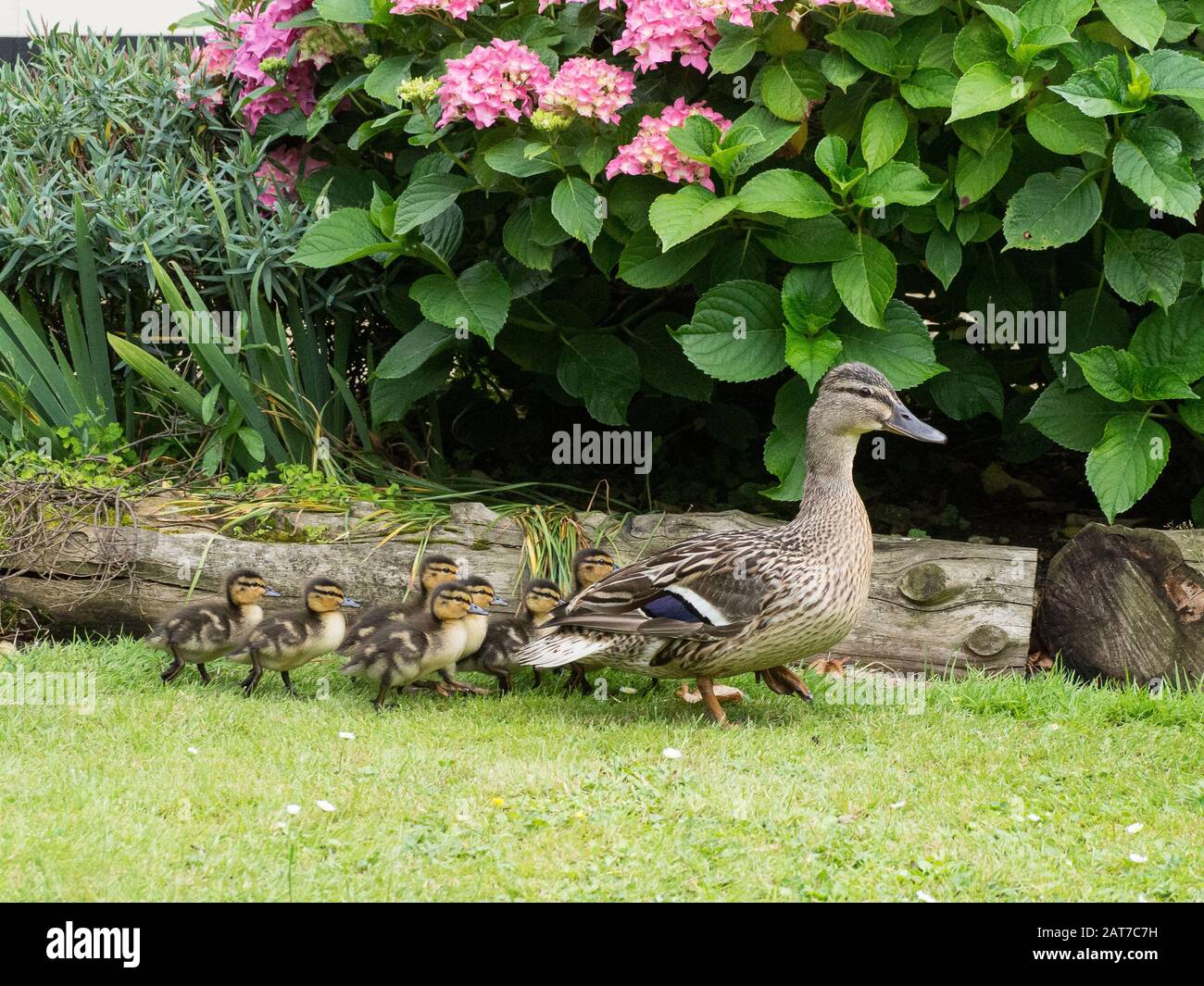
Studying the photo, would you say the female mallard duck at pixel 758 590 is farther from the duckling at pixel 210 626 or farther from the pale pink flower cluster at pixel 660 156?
the duckling at pixel 210 626

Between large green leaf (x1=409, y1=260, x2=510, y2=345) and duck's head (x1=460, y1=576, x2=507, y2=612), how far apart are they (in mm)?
1158

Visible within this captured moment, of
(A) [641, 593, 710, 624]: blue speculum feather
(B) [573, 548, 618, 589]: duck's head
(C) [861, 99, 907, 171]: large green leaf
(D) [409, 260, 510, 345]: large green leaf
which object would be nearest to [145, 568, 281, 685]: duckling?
(B) [573, 548, 618, 589]: duck's head

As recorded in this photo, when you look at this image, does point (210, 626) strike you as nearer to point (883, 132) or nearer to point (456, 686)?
point (456, 686)

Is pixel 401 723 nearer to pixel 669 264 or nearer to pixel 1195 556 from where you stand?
pixel 669 264

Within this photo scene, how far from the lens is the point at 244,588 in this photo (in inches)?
224

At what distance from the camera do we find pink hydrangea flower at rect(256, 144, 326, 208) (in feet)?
24.0

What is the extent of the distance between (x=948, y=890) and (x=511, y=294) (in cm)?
365

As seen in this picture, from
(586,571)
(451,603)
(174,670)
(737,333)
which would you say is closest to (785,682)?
(586,571)

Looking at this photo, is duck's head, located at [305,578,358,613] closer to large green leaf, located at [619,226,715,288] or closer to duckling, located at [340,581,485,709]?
duckling, located at [340,581,485,709]

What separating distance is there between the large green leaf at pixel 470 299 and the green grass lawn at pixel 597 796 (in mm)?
1686

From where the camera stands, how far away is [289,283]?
23.1ft

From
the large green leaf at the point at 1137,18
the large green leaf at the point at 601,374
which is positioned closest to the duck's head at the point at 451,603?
the large green leaf at the point at 601,374

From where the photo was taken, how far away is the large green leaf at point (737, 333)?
19.4 feet

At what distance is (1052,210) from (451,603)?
2.98m
